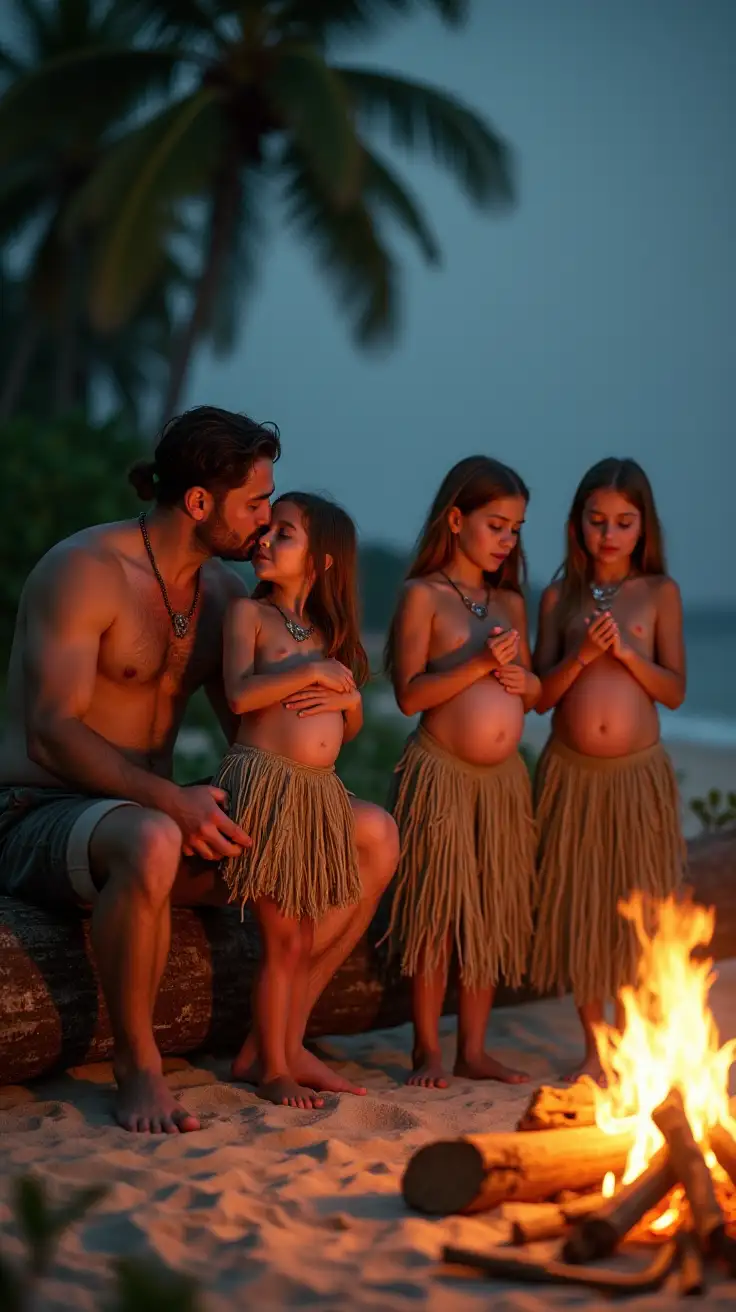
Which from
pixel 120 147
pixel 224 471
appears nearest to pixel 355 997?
pixel 224 471

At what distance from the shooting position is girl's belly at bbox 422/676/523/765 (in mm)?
4328

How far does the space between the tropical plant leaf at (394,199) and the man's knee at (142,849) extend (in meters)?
14.7

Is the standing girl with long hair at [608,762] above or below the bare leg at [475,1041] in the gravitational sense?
above

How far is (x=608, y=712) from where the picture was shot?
14.5ft

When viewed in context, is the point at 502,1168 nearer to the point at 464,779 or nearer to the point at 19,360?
the point at 464,779

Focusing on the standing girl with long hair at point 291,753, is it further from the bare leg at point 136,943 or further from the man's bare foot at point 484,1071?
the man's bare foot at point 484,1071

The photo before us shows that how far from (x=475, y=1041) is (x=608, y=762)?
2.85 feet

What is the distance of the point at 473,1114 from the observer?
3803mm

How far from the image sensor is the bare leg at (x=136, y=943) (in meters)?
3.58

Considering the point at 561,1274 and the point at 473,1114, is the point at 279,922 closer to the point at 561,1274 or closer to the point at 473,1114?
the point at 473,1114

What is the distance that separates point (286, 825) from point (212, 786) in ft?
0.68

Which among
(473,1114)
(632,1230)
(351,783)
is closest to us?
(632,1230)

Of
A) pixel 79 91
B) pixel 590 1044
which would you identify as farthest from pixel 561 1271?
pixel 79 91

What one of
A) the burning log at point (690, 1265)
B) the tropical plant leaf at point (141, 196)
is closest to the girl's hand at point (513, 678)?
the burning log at point (690, 1265)
